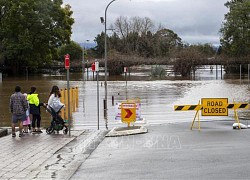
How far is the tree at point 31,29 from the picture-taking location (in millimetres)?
76062

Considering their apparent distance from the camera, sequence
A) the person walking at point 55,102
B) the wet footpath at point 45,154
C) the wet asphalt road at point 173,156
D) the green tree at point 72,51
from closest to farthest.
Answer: the wet asphalt road at point 173,156 < the wet footpath at point 45,154 < the person walking at point 55,102 < the green tree at point 72,51

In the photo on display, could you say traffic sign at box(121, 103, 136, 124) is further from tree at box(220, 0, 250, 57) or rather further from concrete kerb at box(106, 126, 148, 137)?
tree at box(220, 0, 250, 57)

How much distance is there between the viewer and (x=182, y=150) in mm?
11352

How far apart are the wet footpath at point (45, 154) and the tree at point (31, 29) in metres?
62.8

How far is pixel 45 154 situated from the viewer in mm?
11516

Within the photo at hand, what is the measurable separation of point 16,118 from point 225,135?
6.72m

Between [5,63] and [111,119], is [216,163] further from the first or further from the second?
[5,63]

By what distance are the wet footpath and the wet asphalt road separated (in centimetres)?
40

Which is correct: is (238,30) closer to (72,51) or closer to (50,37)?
(50,37)

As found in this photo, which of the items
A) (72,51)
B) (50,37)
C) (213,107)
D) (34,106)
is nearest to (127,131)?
(213,107)

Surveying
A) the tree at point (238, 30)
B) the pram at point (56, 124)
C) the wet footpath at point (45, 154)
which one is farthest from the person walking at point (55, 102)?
the tree at point (238, 30)

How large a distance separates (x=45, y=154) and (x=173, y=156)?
325cm

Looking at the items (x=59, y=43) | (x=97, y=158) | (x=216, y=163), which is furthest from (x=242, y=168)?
(x=59, y=43)

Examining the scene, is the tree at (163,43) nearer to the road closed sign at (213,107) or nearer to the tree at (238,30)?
the tree at (238,30)
